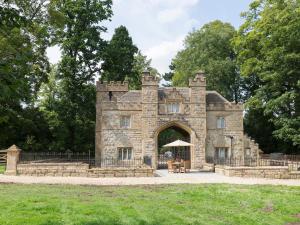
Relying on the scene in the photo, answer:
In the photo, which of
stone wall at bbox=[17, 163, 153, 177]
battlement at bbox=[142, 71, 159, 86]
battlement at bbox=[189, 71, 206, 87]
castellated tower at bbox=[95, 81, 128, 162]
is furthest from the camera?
castellated tower at bbox=[95, 81, 128, 162]

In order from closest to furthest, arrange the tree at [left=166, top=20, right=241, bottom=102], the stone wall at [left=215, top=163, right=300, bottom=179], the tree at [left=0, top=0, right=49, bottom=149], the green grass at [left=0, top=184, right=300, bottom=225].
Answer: the green grass at [left=0, top=184, right=300, bottom=225], the stone wall at [left=215, top=163, right=300, bottom=179], the tree at [left=0, top=0, right=49, bottom=149], the tree at [left=166, top=20, right=241, bottom=102]

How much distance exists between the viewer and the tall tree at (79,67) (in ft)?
129

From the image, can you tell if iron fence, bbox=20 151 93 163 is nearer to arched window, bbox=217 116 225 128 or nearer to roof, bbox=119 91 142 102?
roof, bbox=119 91 142 102

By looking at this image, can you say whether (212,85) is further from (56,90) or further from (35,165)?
(35,165)

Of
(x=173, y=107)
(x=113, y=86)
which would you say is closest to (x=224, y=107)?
(x=173, y=107)

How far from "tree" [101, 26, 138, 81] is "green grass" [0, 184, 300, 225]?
27.6 m

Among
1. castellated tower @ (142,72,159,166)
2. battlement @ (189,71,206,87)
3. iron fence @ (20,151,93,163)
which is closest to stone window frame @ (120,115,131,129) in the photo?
castellated tower @ (142,72,159,166)

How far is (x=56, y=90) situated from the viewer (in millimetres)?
48312

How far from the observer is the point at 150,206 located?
11.1 m

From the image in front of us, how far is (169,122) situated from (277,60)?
1185 centimetres

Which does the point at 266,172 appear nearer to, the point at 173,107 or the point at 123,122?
the point at 173,107

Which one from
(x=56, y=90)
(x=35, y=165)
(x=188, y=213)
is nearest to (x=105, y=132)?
(x=35, y=165)

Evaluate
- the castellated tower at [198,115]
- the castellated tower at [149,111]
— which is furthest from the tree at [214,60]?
the castellated tower at [149,111]

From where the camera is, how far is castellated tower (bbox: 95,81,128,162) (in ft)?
107
